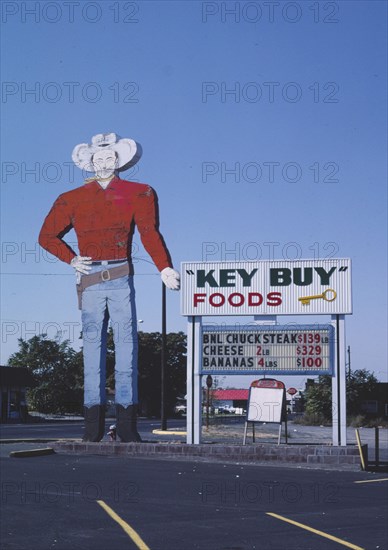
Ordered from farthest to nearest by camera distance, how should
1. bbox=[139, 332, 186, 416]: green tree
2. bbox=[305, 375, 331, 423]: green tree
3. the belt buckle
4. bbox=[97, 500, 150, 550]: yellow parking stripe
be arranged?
bbox=[139, 332, 186, 416]: green tree
bbox=[305, 375, 331, 423]: green tree
the belt buckle
bbox=[97, 500, 150, 550]: yellow parking stripe

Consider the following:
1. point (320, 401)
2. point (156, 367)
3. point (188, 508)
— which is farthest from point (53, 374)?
point (188, 508)

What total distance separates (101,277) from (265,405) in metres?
6.77

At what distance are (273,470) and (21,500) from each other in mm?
8215

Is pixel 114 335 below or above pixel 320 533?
above

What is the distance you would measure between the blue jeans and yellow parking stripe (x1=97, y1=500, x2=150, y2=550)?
1078 centimetres

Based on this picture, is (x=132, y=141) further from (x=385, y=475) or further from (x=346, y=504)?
(x=346, y=504)

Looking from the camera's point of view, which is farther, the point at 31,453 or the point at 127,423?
the point at 127,423

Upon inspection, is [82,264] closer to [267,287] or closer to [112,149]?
[112,149]

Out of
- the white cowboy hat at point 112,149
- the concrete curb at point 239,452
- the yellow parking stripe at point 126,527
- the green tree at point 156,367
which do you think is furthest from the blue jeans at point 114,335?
the green tree at point 156,367

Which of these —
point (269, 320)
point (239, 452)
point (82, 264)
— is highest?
point (82, 264)

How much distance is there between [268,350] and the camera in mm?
23953

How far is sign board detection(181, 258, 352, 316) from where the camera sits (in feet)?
76.9

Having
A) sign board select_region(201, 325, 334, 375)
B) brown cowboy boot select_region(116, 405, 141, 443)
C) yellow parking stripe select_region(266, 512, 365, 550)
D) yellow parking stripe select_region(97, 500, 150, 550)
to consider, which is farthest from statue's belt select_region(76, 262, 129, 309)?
yellow parking stripe select_region(266, 512, 365, 550)

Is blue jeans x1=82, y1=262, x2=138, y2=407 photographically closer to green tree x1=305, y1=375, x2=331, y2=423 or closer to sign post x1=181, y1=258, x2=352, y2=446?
sign post x1=181, y1=258, x2=352, y2=446
